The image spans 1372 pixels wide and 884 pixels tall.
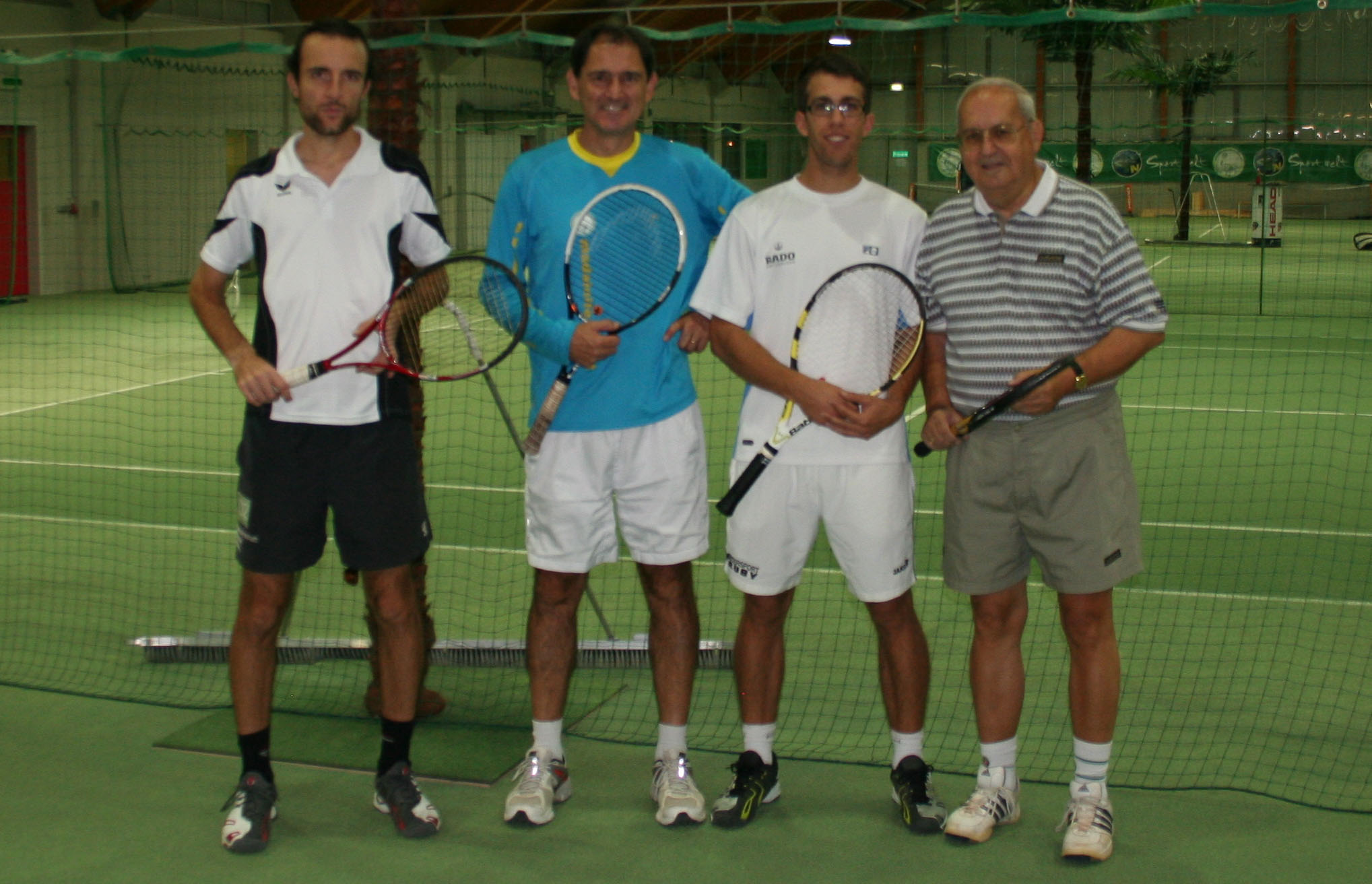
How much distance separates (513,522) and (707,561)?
4.08ft

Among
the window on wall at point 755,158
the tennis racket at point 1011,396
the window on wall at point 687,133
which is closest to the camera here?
the tennis racket at point 1011,396

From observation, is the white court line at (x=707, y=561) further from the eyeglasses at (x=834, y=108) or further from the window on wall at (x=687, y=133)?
the window on wall at (x=687, y=133)

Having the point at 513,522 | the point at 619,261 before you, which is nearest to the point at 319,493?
the point at 619,261

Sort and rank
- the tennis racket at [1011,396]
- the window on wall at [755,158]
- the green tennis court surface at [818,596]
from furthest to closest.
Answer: the window on wall at [755,158], the green tennis court surface at [818,596], the tennis racket at [1011,396]

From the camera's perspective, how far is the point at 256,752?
11.9 feet

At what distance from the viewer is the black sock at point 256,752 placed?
3.61m

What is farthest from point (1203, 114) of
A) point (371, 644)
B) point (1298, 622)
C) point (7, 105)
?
point (371, 644)

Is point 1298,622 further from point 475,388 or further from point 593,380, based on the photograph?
point 475,388

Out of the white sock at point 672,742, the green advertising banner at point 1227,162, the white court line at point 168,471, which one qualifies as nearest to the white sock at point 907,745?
the white sock at point 672,742

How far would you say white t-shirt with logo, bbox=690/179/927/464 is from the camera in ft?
11.4

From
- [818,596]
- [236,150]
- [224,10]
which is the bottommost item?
[818,596]

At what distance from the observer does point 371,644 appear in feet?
14.7

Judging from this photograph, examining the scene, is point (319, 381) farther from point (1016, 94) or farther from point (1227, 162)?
point (1227, 162)

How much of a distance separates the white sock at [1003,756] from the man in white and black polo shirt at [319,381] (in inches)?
56.1
